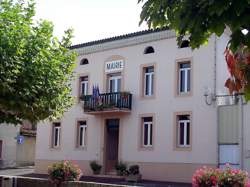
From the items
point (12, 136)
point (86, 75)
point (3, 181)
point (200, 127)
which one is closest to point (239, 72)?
point (3, 181)

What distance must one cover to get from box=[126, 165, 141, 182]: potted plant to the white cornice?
7.11 metres

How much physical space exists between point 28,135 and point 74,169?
30389 mm

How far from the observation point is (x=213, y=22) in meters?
3.80

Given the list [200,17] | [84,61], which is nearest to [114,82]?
[84,61]

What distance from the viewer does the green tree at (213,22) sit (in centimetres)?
370

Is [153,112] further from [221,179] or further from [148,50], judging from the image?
[221,179]

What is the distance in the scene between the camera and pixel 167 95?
2691 centimetres

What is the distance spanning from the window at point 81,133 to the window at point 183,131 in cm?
725

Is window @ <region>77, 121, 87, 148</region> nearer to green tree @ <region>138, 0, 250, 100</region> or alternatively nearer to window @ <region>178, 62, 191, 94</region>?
window @ <region>178, 62, 191, 94</region>

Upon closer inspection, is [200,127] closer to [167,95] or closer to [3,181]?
[167,95]

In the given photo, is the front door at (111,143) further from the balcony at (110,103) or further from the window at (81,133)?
the window at (81,133)

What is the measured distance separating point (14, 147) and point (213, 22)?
140 feet

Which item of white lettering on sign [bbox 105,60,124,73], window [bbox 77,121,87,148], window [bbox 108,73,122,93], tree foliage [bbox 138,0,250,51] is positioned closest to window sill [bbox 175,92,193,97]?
window [bbox 108,73,122,93]

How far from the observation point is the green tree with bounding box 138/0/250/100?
3.70 metres
